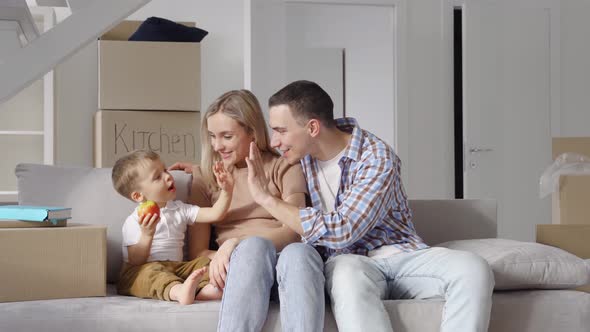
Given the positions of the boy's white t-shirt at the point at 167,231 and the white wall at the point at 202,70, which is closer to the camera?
the boy's white t-shirt at the point at 167,231

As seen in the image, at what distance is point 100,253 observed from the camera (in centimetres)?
225

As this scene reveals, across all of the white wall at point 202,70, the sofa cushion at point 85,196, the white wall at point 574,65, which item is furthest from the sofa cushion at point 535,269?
the white wall at point 574,65

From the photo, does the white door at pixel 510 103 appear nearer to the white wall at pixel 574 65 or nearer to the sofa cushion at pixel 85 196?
the white wall at pixel 574 65

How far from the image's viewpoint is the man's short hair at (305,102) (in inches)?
95.7

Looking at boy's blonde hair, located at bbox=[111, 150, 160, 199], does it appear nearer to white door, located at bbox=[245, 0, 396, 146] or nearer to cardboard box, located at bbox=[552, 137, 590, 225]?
cardboard box, located at bbox=[552, 137, 590, 225]

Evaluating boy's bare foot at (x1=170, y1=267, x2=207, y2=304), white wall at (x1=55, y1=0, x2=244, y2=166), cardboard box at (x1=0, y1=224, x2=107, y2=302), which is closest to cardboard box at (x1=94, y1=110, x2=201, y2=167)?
white wall at (x1=55, y1=0, x2=244, y2=166)

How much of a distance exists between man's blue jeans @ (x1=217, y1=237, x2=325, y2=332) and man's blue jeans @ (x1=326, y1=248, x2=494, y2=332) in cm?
6

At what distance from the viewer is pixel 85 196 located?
258 cm

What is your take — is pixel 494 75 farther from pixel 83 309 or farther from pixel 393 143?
pixel 83 309

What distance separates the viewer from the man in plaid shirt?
2037 mm

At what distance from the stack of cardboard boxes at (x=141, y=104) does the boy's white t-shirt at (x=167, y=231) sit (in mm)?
1987

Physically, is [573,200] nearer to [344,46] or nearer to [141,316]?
[141,316]

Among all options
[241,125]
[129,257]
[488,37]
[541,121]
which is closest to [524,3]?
[488,37]

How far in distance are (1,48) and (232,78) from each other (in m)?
2.63
